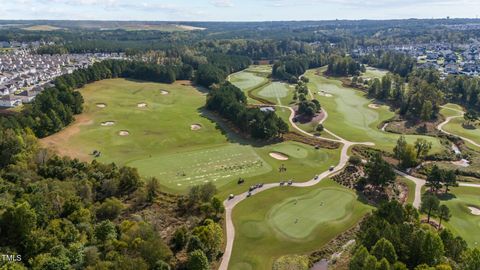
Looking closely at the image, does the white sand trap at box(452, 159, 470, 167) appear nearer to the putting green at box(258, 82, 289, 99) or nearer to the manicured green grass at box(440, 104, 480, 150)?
the manicured green grass at box(440, 104, 480, 150)

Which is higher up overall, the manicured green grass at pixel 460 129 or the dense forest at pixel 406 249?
the dense forest at pixel 406 249

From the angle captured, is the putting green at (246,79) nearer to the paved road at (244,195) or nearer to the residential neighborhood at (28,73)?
the paved road at (244,195)

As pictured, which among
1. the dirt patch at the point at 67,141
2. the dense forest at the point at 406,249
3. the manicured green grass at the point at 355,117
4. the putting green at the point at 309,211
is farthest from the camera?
the manicured green grass at the point at 355,117

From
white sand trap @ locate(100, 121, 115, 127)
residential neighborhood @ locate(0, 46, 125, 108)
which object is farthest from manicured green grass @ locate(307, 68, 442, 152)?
residential neighborhood @ locate(0, 46, 125, 108)

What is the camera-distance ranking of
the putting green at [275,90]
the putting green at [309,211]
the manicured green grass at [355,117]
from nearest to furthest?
the putting green at [309,211] → the manicured green grass at [355,117] → the putting green at [275,90]

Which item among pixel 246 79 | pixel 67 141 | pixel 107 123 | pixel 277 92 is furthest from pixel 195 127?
pixel 246 79

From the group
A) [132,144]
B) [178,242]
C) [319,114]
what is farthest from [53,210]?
[319,114]

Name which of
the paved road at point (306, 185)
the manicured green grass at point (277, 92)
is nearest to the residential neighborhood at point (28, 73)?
the manicured green grass at point (277, 92)

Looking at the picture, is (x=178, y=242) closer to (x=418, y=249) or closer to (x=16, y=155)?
(x=418, y=249)
